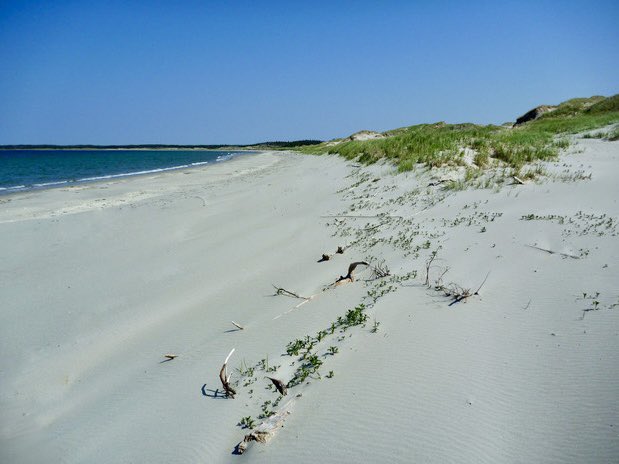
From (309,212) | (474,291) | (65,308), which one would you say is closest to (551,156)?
(309,212)

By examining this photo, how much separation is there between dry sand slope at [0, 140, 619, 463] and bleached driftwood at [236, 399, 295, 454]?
0.22 feet

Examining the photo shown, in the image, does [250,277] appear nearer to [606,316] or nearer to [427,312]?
[427,312]

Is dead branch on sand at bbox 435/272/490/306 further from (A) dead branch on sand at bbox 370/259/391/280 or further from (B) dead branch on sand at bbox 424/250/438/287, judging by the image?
(A) dead branch on sand at bbox 370/259/391/280

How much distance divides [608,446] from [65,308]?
6.76 m

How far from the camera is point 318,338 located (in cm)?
405

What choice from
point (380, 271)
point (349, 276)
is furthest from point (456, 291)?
point (349, 276)

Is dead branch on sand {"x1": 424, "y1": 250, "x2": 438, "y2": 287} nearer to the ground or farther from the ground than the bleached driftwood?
farther from the ground

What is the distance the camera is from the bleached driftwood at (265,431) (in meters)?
2.83

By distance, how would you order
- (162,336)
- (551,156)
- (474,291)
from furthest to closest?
(551,156), (162,336), (474,291)

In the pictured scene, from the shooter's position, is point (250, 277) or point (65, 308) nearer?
point (65, 308)

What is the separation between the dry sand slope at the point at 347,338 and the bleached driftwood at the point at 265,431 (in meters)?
0.07

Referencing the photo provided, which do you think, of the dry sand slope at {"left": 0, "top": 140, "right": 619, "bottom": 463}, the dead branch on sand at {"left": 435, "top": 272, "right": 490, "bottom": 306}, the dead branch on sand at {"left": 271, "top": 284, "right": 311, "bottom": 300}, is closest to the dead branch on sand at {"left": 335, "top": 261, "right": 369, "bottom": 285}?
the dry sand slope at {"left": 0, "top": 140, "right": 619, "bottom": 463}

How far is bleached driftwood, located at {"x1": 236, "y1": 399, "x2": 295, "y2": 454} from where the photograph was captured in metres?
2.83

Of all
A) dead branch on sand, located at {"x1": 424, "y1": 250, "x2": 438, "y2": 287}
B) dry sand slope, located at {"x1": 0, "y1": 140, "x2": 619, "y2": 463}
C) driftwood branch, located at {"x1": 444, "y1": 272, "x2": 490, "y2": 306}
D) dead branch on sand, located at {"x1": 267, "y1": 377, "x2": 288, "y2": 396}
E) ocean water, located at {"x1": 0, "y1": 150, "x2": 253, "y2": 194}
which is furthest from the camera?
ocean water, located at {"x1": 0, "y1": 150, "x2": 253, "y2": 194}
